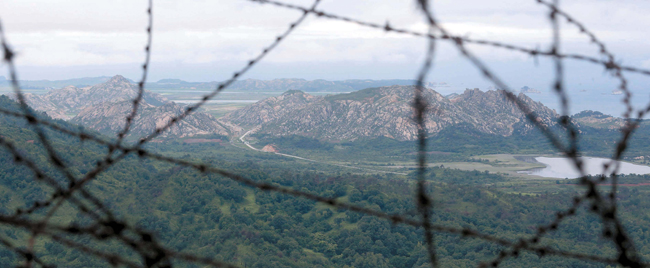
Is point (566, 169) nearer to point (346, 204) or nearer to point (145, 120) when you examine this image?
point (346, 204)

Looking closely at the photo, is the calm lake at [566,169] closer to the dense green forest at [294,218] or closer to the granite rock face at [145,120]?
the dense green forest at [294,218]

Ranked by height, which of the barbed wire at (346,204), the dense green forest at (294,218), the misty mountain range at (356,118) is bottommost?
the dense green forest at (294,218)

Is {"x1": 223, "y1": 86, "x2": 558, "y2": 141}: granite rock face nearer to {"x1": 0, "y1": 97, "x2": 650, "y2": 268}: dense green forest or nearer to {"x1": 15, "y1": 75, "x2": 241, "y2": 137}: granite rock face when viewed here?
{"x1": 15, "y1": 75, "x2": 241, "y2": 137}: granite rock face

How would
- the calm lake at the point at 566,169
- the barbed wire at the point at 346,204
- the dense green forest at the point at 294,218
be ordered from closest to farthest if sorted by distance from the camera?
the barbed wire at the point at 346,204, the dense green forest at the point at 294,218, the calm lake at the point at 566,169

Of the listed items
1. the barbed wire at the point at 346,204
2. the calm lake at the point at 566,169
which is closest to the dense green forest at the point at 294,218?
the calm lake at the point at 566,169

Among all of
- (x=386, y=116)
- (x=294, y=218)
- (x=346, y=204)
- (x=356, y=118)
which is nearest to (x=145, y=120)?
(x=356, y=118)

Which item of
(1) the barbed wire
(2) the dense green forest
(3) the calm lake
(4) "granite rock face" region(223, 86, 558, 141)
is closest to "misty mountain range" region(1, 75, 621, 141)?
(4) "granite rock face" region(223, 86, 558, 141)

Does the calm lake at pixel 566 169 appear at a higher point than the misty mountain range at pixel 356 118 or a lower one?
lower

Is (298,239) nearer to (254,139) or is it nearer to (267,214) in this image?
(267,214)

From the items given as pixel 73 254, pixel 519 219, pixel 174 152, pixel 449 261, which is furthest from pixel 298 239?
pixel 174 152
